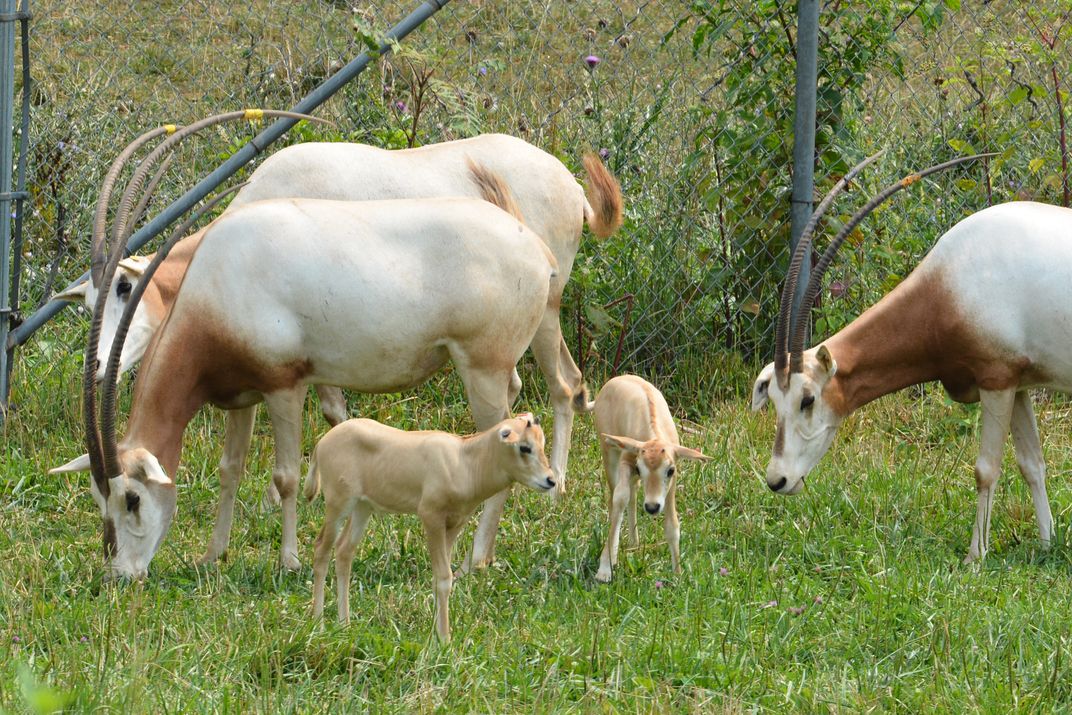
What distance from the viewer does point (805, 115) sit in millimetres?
7047

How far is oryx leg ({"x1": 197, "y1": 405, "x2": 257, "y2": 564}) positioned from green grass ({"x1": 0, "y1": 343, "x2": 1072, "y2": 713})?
9 cm

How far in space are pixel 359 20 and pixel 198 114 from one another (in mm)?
2787

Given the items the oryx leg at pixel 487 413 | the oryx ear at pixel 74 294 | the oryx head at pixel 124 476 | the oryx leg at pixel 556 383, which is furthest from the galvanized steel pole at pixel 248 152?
the oryx leg at pixel 487 413

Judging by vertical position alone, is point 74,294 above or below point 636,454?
above

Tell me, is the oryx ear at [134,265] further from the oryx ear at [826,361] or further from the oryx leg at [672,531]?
the oryx ear at [826,361]

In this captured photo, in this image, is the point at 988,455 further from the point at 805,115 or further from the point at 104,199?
the point at 104,199

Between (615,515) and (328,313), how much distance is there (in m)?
1.30

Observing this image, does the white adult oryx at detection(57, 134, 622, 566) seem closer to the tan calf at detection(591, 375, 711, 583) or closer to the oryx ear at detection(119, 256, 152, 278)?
the oryx ear at detection(119, 256, 152, 278)

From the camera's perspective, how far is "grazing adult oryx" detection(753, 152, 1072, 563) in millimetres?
5266

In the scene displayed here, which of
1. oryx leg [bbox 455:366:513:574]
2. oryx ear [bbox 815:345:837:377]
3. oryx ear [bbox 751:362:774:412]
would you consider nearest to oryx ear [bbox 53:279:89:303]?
oryx leg [bbox 455:366:513:574]

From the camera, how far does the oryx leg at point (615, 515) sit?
5.02 metres

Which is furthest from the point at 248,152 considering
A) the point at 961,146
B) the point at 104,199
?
the point at 961,146

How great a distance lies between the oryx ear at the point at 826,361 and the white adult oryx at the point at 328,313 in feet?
3.65

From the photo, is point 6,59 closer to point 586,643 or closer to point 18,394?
point 18,394
